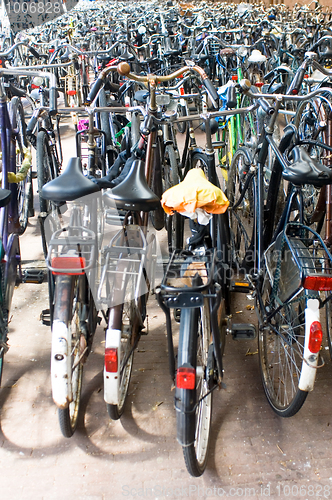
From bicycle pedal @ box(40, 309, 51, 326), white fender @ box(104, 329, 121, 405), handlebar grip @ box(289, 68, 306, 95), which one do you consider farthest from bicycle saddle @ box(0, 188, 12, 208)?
handlebar grip @ box(289, 68, 306, 95)

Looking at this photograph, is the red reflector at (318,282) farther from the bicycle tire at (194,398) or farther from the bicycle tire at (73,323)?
the bicycle tire at (73,323)

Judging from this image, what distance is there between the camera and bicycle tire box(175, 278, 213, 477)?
1758mm

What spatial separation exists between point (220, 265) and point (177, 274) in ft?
1.44

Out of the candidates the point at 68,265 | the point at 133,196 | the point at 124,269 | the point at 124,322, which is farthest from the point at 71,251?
the point at 124,322

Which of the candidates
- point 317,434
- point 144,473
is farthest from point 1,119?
point 317,434

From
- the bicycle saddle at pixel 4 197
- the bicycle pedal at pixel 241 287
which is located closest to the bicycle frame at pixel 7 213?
the bicycle saddle at pixel 4 197

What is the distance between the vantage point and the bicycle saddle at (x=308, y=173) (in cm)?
214

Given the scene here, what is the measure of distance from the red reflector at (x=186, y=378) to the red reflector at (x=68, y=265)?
25.6 inches

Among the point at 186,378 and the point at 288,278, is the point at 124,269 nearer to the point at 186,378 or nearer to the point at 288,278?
the point at 186,378

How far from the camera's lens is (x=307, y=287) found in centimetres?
191

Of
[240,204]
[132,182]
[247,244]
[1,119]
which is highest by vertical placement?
[1,119]

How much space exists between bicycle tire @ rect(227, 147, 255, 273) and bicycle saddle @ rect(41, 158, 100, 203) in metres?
1.30

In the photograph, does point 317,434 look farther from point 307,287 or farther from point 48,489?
point 48,489

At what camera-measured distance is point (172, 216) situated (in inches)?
141
